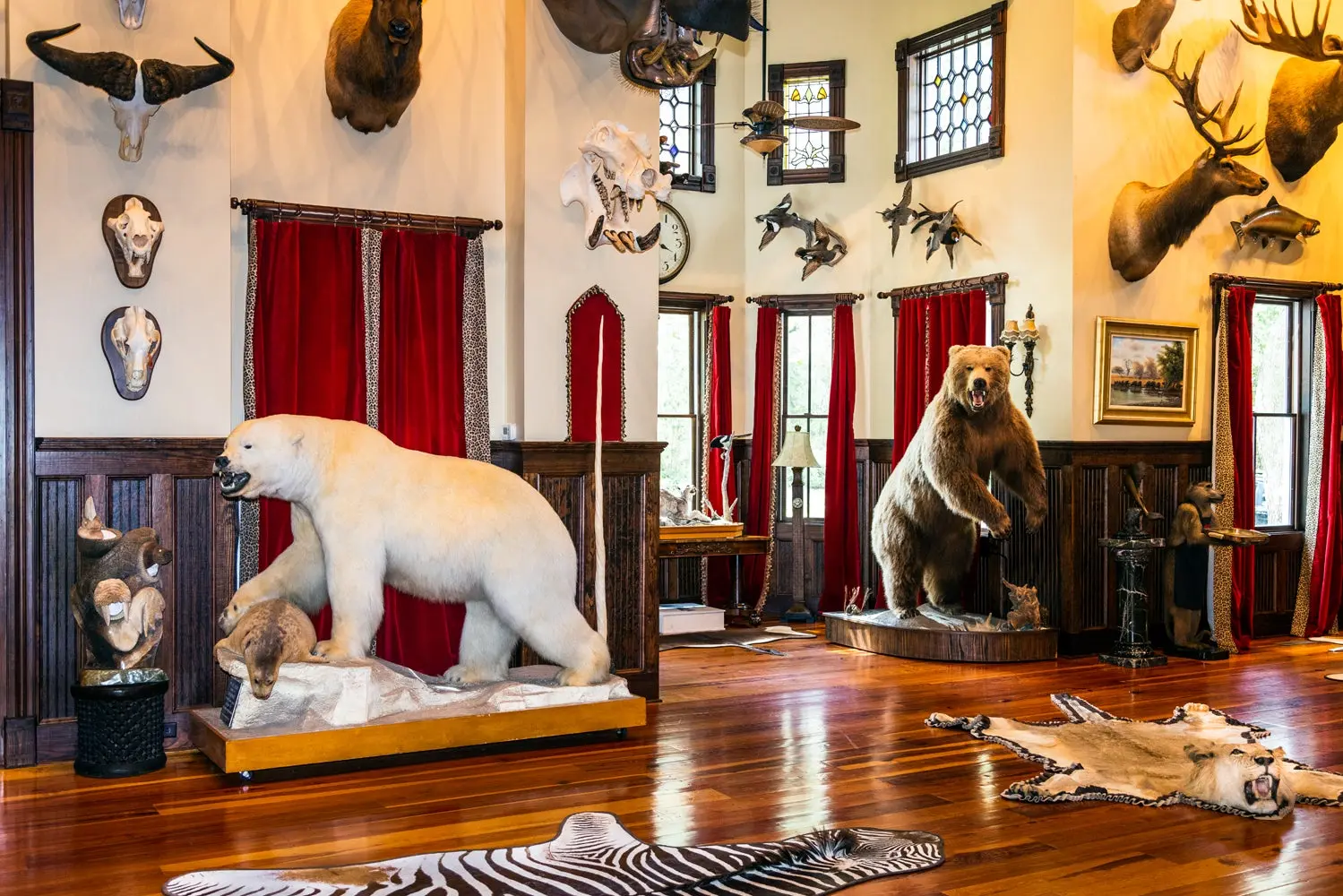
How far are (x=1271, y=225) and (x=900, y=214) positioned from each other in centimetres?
225

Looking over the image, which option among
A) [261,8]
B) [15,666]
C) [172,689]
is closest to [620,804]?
[172,689]

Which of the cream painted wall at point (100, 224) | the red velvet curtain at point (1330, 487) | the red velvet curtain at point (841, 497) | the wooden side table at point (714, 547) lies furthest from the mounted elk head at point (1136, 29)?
the cream painted wall at point (100, 224)

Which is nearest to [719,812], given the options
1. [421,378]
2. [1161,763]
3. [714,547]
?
[1161,763]

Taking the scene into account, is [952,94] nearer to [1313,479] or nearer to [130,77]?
[1313,479]

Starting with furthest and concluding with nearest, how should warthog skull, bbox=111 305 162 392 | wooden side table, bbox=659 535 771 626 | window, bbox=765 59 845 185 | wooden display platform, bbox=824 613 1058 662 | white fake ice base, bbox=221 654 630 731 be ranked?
window, bbox=765 59 845 185
wooden side table, bbox=659 535 771 626
wooden display platform, bbox=824 613 1058 662
warthog skull, bbox=111 305 162 392
white fake ice base, bbox=221 654 630 731

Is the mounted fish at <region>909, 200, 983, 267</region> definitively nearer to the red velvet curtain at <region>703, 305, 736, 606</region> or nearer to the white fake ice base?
the red velvet curtain at <region>703, 305, 736, 606</region>

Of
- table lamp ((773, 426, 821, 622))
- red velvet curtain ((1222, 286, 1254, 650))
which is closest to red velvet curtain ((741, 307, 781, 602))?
table lamp ((773, 426, 821, 622))

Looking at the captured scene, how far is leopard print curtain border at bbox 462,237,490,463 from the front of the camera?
555 centimetres

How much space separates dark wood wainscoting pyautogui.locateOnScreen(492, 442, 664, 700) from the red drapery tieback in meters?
4.83

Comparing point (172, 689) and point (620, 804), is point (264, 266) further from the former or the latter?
point (620, 804)

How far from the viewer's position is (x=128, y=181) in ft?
15.6

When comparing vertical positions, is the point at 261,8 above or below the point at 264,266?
above

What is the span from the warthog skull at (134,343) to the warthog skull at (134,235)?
157 millimetres

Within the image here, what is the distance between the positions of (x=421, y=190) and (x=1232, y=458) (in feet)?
17.1
